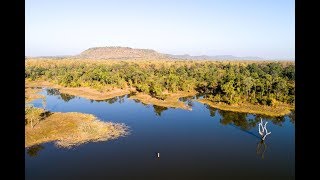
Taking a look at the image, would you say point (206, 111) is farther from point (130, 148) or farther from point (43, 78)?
point (43, 78)

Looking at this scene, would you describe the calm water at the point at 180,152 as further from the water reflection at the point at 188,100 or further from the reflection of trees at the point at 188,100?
the reflection of trees at the point at 188,100

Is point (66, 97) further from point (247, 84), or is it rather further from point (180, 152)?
point (180, 152)

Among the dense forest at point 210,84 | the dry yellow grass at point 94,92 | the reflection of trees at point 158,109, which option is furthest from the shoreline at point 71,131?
the dense forest at point 210,84

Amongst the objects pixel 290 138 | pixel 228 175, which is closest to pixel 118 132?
pixel 228 175

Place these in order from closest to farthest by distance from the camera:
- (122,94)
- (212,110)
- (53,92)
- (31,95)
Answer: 1. (212,110)
2. (31,95)
3. (122,94)
4. (53,92)

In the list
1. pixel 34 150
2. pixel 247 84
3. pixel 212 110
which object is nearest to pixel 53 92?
pixel 212 110
